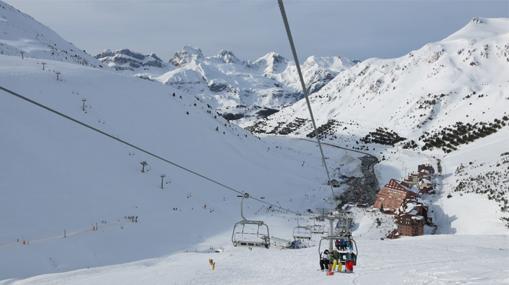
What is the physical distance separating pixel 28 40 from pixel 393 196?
96.2 m

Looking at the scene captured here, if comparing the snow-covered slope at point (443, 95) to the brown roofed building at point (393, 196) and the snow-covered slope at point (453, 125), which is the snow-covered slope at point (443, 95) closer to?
the snow-covered slope at point (453, 125)

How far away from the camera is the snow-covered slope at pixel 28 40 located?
97.8m

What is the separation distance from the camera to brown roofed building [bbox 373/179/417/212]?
46.4 meters

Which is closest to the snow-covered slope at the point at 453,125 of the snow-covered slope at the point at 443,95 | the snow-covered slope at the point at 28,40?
the snow-covered slope at the point at 443,95

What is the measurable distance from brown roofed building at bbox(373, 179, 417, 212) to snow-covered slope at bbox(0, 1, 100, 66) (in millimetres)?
71618

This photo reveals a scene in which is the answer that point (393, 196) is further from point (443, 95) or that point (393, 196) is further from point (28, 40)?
point (443, 95)

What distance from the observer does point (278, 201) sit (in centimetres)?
5181

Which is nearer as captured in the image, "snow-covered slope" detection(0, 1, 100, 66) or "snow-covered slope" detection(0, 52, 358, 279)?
"snow-covered slope" detection(0, 52, 358, 279)

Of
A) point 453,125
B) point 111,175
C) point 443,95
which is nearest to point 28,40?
point 111,175

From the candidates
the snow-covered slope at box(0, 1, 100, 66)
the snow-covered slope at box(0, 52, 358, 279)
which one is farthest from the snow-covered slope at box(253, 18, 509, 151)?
the snow-covered slope at box(0, 1, 100, 66)

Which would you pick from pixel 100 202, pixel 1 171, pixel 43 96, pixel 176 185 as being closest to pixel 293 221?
pixel 176 185

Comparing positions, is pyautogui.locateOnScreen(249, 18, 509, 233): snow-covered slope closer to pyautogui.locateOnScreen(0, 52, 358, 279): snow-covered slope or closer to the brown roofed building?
the brown roofed building

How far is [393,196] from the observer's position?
157ft

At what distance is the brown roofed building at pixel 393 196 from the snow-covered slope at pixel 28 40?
A: 71.6m
